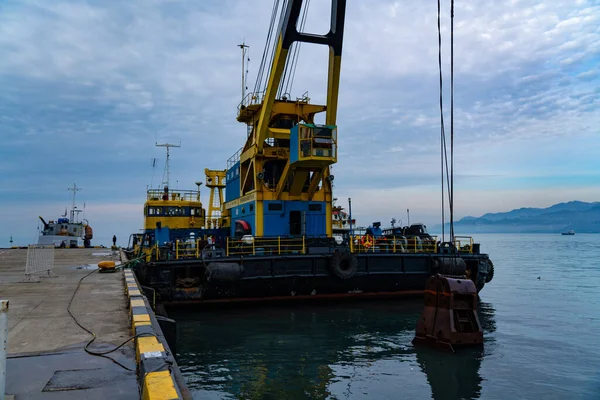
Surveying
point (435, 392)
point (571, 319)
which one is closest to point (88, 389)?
point (435, 392)

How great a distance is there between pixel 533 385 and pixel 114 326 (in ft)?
26.3

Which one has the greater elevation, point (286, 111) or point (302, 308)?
point (286, 111)

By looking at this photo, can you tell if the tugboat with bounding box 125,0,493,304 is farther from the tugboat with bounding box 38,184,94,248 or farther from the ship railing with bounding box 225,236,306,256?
the tugboat with bounding box 38,184,94,248

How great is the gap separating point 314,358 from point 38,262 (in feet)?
34.5

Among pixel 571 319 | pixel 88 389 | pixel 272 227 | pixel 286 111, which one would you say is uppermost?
pixel 286 111

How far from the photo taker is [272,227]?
65.2 feet

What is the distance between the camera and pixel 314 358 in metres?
10.6

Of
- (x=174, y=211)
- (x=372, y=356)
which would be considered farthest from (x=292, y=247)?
(x=174, y=211)

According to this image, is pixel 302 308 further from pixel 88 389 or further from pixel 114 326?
pixel 88 389

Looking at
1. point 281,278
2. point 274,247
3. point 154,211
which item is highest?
point 154,211

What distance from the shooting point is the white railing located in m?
14.6

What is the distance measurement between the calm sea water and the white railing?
182 inches

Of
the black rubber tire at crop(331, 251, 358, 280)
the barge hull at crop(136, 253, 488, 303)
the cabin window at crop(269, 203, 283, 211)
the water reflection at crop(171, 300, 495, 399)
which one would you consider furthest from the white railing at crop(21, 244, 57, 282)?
the black rubber tire at crop(331, 251, 358, 280)

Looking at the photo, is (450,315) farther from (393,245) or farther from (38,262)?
(38,262)
